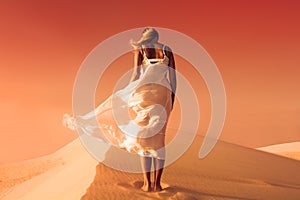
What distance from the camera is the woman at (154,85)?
860 centimetres

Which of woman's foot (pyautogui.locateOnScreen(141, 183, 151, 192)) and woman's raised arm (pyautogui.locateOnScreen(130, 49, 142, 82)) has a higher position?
woman's raised arm (pyautogui.locateOnScreen(130, 49, 142, 82))

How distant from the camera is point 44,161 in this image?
19.5 metres

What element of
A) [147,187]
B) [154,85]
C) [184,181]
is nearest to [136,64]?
[154,85]

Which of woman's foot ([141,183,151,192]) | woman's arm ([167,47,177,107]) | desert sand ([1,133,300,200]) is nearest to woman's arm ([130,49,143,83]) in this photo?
woman's arm ([167,47,177,107])

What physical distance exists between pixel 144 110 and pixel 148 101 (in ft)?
0.66

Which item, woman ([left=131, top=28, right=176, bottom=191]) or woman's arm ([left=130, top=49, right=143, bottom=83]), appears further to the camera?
woman's arm ([left=130, top=49, right=143, bottom=83])

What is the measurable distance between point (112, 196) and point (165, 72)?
2825 mm

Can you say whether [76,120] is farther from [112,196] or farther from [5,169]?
[5,169]

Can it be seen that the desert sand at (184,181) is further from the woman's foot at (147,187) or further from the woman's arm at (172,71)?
the woman's arm at (172,71)

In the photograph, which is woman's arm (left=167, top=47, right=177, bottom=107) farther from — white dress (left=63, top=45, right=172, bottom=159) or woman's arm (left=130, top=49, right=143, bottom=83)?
woman's arm (left=130, top=49, right=143, bottom=83)

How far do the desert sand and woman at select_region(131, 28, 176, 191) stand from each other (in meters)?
0.60

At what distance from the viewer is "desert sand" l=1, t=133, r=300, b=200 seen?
9383 mm

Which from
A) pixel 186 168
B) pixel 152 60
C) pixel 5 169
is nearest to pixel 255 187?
pixel 186 168

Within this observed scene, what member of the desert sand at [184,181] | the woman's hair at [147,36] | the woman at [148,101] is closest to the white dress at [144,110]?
the woman at [148,101]
